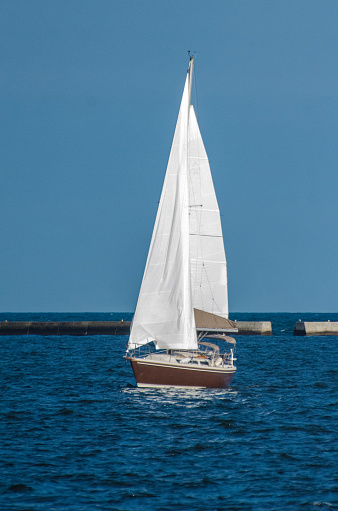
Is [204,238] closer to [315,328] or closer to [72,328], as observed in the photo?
[315,328]

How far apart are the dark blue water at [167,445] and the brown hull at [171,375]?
0.41 meters

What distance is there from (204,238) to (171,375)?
27.6 feet

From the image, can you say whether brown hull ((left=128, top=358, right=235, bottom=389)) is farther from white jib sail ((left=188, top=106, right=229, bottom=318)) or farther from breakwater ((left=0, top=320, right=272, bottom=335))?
breakwater ((left=0, top=320, right=272, bottom=335))

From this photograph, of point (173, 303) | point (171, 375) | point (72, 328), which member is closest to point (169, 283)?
point (173, 303)

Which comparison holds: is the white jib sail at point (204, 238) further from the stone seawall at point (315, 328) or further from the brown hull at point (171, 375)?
the stone seawall at point (315, 328)

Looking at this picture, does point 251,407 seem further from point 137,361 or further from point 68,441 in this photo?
point 68,441

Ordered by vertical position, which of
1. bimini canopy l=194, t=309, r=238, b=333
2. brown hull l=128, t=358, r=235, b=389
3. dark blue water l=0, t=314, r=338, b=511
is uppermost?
bimini canopy l=194, t=309, r=238, b=333

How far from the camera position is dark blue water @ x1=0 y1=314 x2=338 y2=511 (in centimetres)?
1561

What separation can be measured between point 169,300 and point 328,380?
12924mm

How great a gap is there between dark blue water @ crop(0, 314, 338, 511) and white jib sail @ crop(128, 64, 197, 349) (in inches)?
95.8

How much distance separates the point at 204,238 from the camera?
3462 centimetres

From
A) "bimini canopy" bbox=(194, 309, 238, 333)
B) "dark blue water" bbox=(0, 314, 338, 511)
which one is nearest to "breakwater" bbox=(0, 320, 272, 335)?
"dark blue water" bbox=(0, 314, 338, 511)

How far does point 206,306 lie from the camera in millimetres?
34281

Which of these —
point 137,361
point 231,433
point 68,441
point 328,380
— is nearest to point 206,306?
point 137,361
